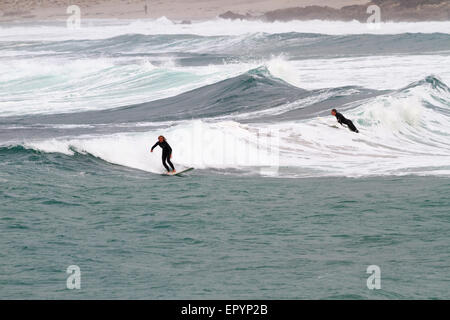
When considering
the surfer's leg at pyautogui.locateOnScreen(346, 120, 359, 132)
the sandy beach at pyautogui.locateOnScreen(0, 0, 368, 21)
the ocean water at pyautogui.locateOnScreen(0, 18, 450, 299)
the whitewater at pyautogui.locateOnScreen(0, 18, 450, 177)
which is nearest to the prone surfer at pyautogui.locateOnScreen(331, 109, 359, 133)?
the surfer's leg at pyautogui.locateOnScreen(346, 120, 359, 132)

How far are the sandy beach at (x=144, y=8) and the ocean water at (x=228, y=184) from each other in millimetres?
49367

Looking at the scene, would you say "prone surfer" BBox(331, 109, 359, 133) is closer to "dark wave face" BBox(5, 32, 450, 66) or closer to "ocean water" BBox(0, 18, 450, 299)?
"ocean water" BBox(0, 18, 450, 299)

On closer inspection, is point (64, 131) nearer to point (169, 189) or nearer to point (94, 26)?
point (169, 189)

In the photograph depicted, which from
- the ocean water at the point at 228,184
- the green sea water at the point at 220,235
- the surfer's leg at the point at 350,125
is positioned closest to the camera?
the green sea water at the point at 220,235

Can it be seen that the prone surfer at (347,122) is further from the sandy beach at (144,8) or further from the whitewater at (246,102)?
the sandy beach at (144,8)

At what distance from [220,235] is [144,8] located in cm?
8406

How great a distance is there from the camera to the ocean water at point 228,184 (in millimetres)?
11117

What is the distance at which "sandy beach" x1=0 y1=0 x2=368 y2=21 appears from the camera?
292 feet

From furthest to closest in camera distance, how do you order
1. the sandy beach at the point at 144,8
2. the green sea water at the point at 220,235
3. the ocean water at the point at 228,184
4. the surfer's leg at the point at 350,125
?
1. the sandy beach at the point at 144,8
2. the surfer's leg at the point at 350,125
3. the ocean water at the point at 228,184
4. the green sea water at the point at 220,235

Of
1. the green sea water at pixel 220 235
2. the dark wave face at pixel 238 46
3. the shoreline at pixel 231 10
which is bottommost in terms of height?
the green sea water at pixel 220 235

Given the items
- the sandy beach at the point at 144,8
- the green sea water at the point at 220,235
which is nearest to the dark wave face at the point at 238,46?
the sandy beach at the point at 144,8

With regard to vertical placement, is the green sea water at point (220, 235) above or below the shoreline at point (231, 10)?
below

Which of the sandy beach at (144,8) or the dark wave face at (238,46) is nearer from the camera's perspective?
the dark wave face at (238,46)

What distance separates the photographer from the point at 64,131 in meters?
24.8
